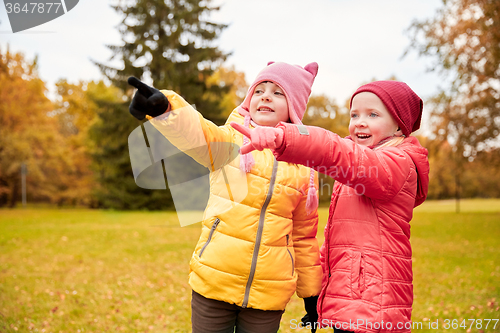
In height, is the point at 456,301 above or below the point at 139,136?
below

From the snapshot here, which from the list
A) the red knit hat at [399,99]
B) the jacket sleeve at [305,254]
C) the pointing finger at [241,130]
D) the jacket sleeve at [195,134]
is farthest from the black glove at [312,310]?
the pointing finger at [241,130]

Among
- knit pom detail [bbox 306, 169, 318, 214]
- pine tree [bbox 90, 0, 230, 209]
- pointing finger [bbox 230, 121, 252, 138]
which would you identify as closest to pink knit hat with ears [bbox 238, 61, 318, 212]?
knit pom detail [bbox 306, 169, 318, 214]

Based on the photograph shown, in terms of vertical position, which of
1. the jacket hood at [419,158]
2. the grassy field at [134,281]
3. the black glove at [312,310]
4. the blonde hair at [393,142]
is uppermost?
the blonde hair at [393,142]

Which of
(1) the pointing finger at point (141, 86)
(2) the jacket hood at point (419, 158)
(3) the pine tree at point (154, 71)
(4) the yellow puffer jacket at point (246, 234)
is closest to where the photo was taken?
(1) the pointing finger at point (141, 86)

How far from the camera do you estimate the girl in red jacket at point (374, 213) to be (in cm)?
147

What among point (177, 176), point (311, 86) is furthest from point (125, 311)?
point (311, 86)

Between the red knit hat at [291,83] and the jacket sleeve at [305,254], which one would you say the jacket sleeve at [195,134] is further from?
the jacket sleeve at [305,254]

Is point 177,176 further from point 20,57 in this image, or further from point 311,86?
point 20,57

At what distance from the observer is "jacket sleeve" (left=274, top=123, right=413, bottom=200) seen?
1.32m

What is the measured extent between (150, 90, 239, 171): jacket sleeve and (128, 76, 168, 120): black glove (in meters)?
0.05

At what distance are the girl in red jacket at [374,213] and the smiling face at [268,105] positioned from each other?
389 mm

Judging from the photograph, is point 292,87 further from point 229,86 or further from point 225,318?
point 229,86

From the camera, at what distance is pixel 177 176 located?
2.02m

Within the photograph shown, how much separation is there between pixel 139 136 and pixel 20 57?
1004 inches
